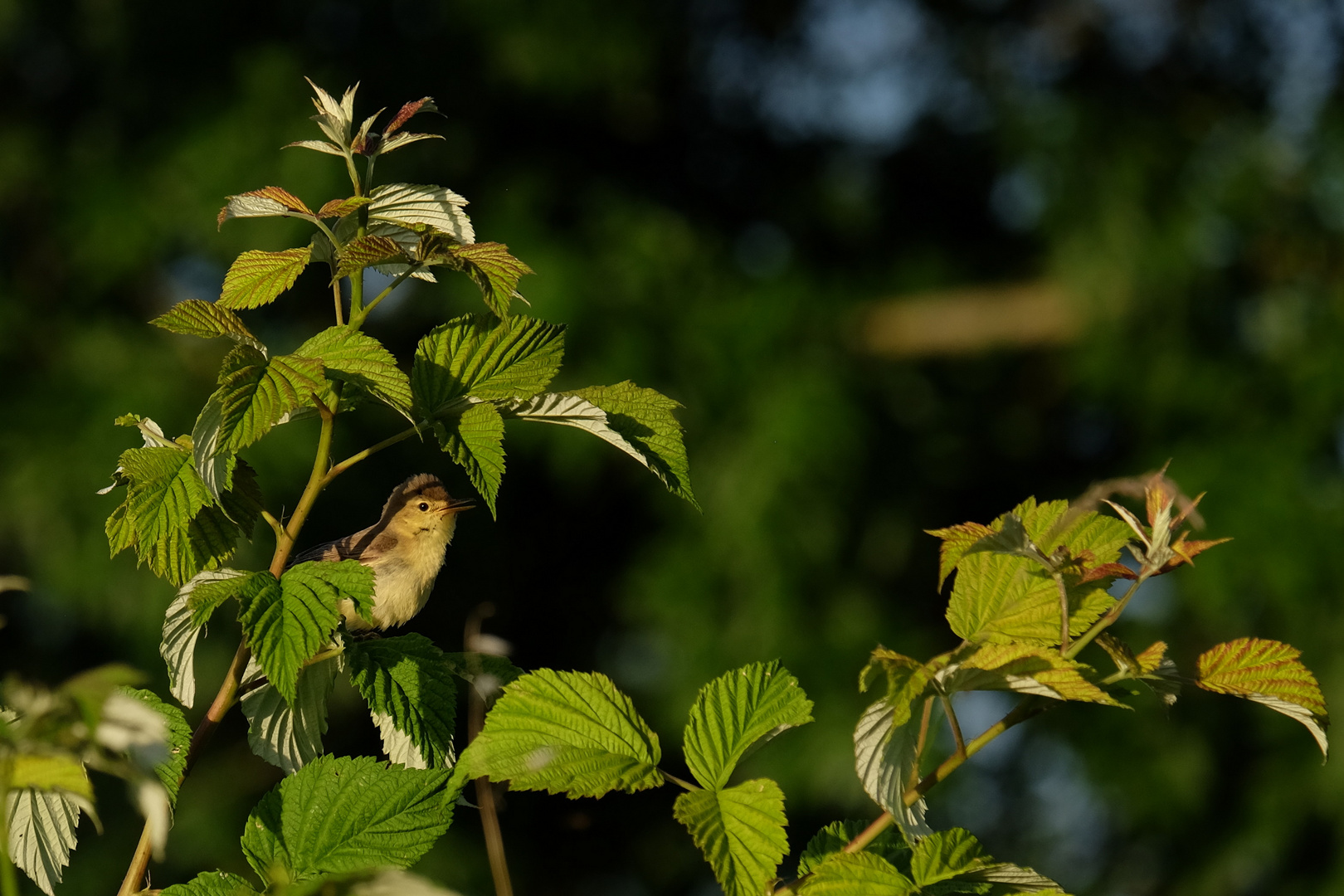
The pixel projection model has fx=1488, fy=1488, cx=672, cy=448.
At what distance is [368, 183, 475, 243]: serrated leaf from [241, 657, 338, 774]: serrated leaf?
40cm

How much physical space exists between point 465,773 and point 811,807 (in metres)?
5.62

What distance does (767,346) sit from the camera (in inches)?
251

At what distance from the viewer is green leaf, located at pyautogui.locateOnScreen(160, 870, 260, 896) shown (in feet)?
3.60

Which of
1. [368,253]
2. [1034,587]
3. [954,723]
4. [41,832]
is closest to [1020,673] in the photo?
[954,723]

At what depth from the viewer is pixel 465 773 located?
1198mm

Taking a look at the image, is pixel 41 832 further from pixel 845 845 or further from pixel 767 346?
pixel 767 346

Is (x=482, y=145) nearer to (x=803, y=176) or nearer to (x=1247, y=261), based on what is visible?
(x=803, y=176)

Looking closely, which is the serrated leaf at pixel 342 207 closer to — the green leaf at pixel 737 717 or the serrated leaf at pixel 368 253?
the serrated leaf at pixel 368 253

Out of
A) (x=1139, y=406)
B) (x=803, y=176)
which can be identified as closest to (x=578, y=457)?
(x=803, y=176)

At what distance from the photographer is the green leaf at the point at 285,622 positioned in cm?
115

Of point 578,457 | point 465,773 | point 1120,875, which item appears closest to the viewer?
point 465,773

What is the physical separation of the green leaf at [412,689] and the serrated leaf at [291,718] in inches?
2.6

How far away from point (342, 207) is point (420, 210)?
7cm

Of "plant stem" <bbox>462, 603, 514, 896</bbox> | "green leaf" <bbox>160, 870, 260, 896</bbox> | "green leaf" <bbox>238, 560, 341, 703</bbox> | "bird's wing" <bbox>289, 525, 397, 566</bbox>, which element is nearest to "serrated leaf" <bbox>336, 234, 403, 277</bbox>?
"green leaf" <bbox>238, 560, 341, 703</bbox>
